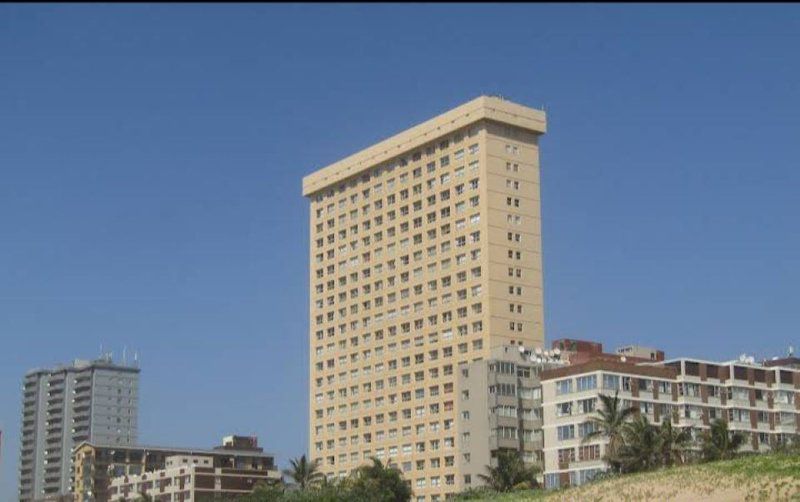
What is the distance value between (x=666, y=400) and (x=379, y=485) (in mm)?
35632

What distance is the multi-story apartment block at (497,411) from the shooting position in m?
160

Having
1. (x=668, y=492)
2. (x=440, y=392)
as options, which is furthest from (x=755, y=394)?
(x=668, y=492)

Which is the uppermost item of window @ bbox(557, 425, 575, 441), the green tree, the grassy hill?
window @ bbox(557, 425, 575, 441)

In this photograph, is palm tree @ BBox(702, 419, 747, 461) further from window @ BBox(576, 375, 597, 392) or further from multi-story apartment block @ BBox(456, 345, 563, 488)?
multi-story apartment block @ BBox(456, 345, 563, 488)

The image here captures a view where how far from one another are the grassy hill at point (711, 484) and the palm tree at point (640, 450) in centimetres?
2267

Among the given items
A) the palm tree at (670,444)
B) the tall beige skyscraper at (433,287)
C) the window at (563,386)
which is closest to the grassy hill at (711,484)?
the palm tree at (670,444)

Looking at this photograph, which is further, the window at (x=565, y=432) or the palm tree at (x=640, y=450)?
the window at (x=565, y=432)

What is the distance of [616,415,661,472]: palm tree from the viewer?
128125mm

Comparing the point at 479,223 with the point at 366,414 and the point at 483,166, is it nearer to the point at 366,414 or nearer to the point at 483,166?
the point at 483,166

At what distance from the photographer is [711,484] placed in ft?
304

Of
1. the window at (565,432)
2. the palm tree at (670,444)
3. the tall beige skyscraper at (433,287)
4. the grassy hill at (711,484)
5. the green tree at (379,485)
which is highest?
the tall beige skyscraper at (433,287)

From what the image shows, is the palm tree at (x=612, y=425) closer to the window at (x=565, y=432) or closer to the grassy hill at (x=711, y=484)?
the window at (x=565, y=432)

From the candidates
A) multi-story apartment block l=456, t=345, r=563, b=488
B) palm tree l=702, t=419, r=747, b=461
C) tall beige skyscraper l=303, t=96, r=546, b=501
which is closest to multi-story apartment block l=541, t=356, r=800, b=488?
multi-story apartment block l=456, t=345, r=563, b=488

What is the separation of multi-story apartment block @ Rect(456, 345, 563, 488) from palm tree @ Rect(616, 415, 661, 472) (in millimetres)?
28580
